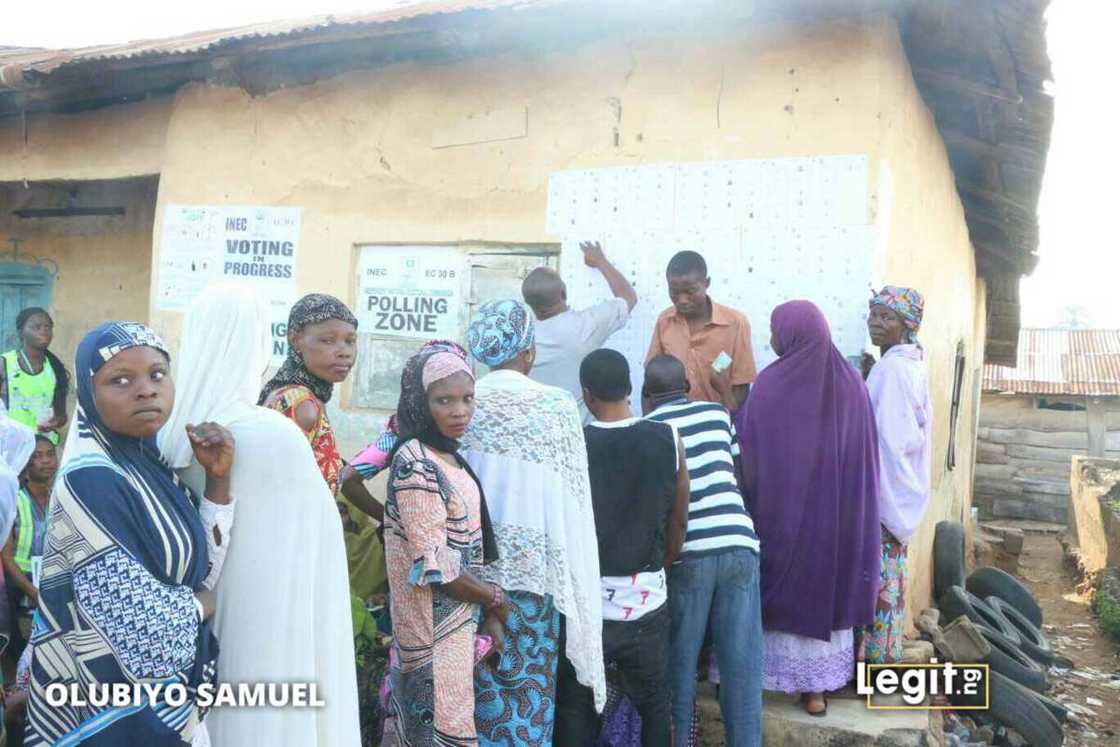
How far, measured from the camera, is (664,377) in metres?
3.37

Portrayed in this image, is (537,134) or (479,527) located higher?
(537,134)

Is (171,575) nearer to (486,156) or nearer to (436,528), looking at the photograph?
(436,528)

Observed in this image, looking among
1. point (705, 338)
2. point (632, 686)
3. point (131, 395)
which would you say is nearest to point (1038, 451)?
point (705, 338)

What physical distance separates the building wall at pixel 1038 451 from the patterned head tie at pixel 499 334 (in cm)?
1721

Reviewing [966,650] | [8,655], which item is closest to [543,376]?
[8,655]

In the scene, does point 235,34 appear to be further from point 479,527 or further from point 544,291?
point 479,527

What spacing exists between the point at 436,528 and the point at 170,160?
4.95 metres

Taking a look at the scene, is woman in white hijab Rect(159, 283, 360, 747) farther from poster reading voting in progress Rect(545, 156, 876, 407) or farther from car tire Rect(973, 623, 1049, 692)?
car tire Rect(973, 623, 1049, 692)

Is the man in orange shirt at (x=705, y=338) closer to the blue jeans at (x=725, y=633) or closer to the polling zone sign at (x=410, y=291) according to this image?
the blue jeans at (x=725, y=633)

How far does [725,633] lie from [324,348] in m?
1.84

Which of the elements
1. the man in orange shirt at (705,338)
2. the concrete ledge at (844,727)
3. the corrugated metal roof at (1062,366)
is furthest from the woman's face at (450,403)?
the corrugated metal roof at (1062,366)

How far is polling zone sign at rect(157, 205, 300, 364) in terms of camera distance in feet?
19.6

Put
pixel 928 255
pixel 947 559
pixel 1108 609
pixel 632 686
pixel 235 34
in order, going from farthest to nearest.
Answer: pixel 1108 609
pixel 947 559
pixel 928 255
pixel 235 34
pixel 632 686

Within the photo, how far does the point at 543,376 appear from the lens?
4172 millimetres
